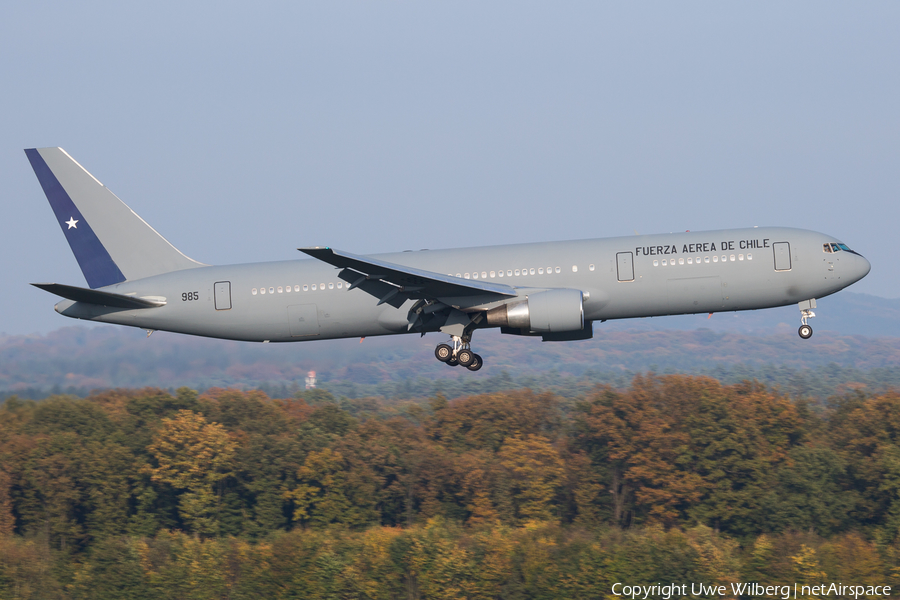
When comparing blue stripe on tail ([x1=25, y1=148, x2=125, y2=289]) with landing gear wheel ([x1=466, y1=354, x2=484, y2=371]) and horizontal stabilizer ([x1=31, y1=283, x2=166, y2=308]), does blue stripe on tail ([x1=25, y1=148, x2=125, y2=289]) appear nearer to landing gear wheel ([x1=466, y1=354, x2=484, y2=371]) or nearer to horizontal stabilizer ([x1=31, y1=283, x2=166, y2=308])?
horizontal stabilizer ([x1=31, y1=283, x2=166, y2=308])

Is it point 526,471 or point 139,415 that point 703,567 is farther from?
point 139,415

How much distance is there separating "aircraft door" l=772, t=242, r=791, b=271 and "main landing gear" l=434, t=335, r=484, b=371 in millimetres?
11660

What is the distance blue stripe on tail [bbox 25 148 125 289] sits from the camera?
39188 mm

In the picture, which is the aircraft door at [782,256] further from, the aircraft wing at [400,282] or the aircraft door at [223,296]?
the aircraft door at [223,296]

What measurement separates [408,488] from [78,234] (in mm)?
61866

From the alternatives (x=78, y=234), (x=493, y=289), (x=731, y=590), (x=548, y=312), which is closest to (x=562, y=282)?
(x=548, y=312)

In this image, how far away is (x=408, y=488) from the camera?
96188 millimetres

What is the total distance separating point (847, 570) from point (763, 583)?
685cm

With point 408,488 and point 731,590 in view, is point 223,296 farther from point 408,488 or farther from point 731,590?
point 408,488

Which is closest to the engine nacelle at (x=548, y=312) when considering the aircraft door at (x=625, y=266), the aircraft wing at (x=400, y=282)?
the aircraft wing at (x=400, y=282)

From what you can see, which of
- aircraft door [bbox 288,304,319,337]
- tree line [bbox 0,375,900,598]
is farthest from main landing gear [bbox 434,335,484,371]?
tree line [bbox 0,375,900,598]

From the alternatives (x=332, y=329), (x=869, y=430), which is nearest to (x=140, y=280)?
(x=332, y=329)

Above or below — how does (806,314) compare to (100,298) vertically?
below

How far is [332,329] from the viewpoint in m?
36.4
